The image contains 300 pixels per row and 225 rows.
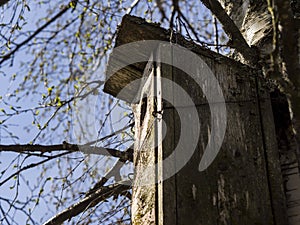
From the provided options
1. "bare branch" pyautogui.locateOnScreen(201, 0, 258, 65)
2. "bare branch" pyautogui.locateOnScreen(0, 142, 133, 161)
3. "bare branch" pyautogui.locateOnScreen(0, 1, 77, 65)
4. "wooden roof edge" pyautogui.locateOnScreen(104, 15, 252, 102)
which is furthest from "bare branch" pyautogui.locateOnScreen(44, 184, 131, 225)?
"bare branch" pyautogui.locateOnScreen(0, 1, 77, 65)

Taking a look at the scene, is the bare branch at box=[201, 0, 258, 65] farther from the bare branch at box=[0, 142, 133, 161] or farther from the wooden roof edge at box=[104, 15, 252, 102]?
the bare branch at box=[0, 142, 133, 161]

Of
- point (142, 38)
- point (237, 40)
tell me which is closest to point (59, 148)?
point (142, 38)

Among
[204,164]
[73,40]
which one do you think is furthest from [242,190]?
[73,40]

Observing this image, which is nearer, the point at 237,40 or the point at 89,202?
the point at 237,40

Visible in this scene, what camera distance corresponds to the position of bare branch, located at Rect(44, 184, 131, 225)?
6.67 ft

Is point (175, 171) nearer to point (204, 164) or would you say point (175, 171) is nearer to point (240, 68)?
point (204, 164)

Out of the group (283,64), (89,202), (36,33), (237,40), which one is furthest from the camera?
(36,33)

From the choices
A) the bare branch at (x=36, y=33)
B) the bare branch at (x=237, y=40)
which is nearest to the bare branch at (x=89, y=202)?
the bare branch at (x=237, y=40)

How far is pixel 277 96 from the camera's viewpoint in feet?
5.15

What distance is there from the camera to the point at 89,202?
81.3 inches

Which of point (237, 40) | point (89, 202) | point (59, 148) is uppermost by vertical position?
point (237, 40)

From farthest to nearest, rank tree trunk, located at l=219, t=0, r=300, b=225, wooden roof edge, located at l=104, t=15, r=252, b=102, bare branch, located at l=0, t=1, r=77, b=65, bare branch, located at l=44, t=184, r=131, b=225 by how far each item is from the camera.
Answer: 1. bare branch, located at l=0, t=1, r=77, b=65
2. bare branch, located at l=44, t=184, r=131, b=225
3. wooden roof edge, located at l=104, t=15, r=252, b=102
4. tree trunk, located at l=219, t=0, r=300, b=225

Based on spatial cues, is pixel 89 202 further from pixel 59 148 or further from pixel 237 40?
pixel 237 40

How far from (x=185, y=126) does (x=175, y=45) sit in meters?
0.30
